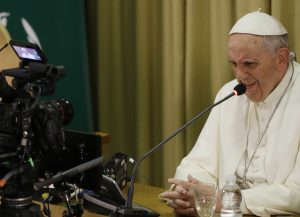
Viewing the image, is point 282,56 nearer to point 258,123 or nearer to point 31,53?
point 258,123

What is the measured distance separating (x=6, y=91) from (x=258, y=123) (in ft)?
→ 4.04

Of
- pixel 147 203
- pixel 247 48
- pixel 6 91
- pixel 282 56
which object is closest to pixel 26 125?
pixel 6 91

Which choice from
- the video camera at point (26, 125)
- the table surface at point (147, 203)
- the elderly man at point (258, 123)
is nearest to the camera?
the video camera at point (26, 125)

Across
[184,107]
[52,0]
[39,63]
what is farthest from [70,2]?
[39,63]

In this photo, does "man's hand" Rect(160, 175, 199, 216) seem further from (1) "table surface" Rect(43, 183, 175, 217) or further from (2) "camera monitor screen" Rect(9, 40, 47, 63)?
(2) "camera monitor screen" Rect(9, 40, 47, 63)

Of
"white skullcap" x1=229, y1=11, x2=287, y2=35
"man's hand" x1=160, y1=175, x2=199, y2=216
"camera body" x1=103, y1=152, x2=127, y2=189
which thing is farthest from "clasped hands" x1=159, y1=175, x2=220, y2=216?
"white skullcap" x1=229, y1=11, x2=287, y2=35

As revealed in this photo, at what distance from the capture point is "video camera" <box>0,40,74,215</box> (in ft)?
4.79

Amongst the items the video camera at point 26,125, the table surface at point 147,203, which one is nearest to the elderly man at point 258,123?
the table surface at point 147,203

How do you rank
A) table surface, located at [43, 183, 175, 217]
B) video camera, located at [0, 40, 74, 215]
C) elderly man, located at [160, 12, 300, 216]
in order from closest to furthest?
1. video camera, located at [0, 40, 74, 215]
2. table surface, located at [43, 183, 175, 217]
3. elderly man, located at [160, 12, 300, 216]

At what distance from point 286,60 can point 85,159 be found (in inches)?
39.6

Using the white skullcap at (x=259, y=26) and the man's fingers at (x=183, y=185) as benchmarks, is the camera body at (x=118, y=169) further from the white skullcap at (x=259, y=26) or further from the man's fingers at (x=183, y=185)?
the white skullcap at (x=259, y=26)

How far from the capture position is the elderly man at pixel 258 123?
2.21 meters

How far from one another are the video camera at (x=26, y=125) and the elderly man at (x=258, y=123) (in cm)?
72

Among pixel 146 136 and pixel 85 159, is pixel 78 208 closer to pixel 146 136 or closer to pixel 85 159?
pixel 85 159
